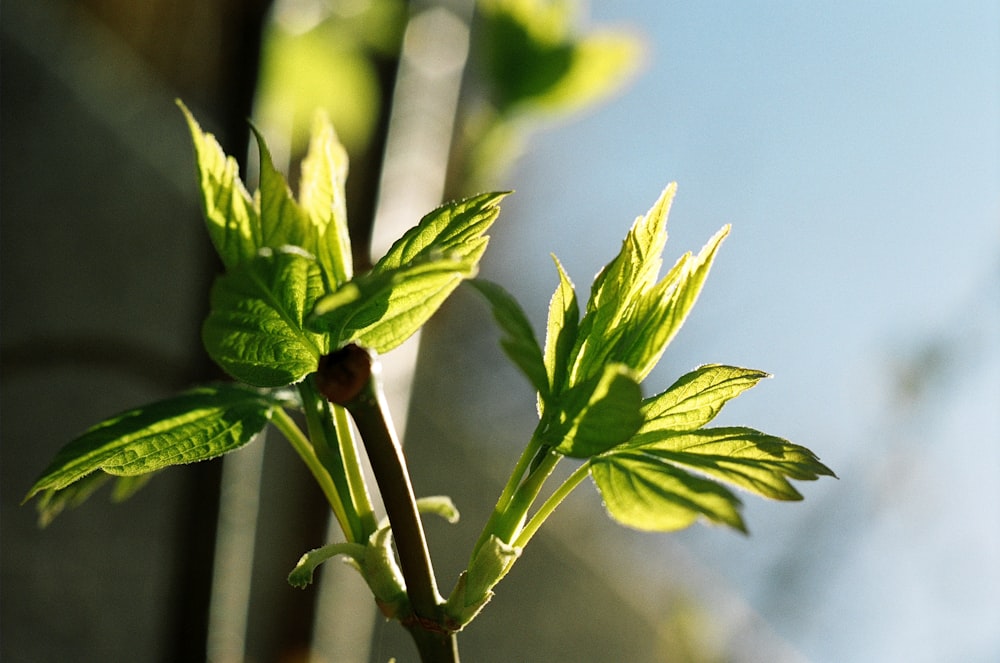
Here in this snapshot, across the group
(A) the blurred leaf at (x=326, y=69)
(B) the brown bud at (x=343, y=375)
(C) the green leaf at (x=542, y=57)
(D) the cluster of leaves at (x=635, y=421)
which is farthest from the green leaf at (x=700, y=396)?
(A) the blurred leaf at (x=326, y=69)

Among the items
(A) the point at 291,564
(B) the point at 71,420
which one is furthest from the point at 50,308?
(A) the point at 291,564

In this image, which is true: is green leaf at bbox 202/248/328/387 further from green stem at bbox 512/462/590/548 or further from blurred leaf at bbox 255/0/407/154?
blurred leaf at bbox 255/0/407/154

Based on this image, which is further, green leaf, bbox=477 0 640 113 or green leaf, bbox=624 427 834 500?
green leaf, bbox=477 0 640 113

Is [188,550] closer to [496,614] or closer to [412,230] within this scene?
[412,230]

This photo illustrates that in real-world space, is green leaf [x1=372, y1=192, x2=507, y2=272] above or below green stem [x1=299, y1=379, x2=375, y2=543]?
above

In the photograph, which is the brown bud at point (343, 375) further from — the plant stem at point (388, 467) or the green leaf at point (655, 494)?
the green leaf at point (655, 494)

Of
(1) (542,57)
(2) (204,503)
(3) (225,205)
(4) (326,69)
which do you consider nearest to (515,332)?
(3) (225,205)

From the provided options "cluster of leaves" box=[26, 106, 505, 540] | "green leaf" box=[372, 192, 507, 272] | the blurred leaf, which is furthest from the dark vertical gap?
the blurred leaf
